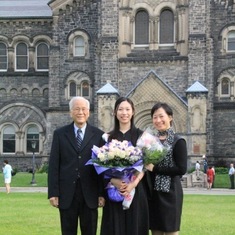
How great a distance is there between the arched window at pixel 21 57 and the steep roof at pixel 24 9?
2160 mm

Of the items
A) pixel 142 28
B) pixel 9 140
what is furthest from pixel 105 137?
pixel 9 140

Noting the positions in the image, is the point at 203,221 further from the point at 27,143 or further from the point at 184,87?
the point at 27,143

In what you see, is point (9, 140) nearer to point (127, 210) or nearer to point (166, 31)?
point (166, 31)

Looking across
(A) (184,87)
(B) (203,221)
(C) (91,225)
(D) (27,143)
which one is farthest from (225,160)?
(C) (91,225)

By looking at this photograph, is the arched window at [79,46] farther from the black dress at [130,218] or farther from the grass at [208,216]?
the black dress at [130,218]

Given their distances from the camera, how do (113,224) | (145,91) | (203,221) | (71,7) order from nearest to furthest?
(113,224), (203,221), (145,91), (71,7)

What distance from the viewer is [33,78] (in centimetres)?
4941

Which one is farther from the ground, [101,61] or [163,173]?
[101,61]

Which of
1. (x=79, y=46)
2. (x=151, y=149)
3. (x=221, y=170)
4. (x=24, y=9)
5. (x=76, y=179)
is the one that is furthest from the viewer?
(x=24, y=9)

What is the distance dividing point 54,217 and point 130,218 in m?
9.09

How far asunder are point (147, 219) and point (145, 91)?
33639 mm

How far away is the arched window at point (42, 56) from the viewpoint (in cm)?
4969

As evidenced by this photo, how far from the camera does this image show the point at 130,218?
966 cm

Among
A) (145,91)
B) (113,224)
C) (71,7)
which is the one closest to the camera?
(113,224)
